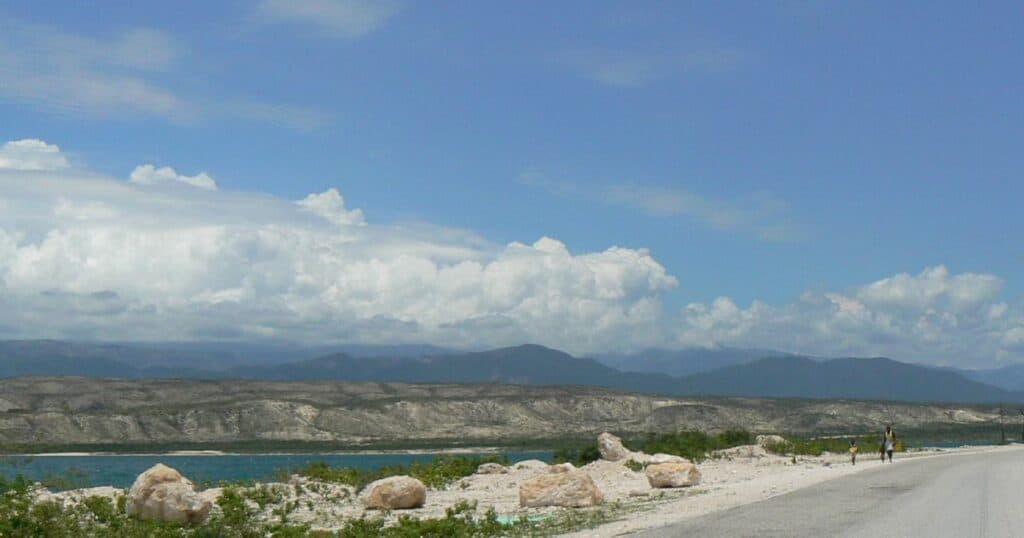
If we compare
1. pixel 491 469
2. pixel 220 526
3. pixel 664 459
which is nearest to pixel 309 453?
pixel 491 469

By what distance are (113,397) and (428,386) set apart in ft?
180

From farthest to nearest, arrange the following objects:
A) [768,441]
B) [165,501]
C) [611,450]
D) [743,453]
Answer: [768,441] → [743,453] → [611,450] → [165,501]

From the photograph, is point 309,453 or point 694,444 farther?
point 309,453

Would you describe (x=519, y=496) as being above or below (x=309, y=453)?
above

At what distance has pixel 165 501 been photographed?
24.9 meters

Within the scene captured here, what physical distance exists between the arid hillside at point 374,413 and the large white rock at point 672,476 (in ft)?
328

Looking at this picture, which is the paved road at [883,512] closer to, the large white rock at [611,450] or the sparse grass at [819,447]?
the large white rock at [611,450]

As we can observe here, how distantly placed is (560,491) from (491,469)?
19.1m

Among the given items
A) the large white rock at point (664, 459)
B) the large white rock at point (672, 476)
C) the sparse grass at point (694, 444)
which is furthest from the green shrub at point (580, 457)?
the large white rock at point (672, 476)

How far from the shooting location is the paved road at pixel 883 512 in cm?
1945

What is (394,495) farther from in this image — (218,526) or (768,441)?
(768,441)

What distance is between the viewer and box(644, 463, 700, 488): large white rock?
3459 cm

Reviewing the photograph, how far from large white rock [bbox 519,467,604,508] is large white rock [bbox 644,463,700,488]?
22.0 ft

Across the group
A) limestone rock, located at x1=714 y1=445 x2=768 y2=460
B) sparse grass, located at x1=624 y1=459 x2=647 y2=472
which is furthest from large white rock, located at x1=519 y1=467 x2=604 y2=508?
limestone rock, located at x1=714 y1=445 x2=768 y2=460
